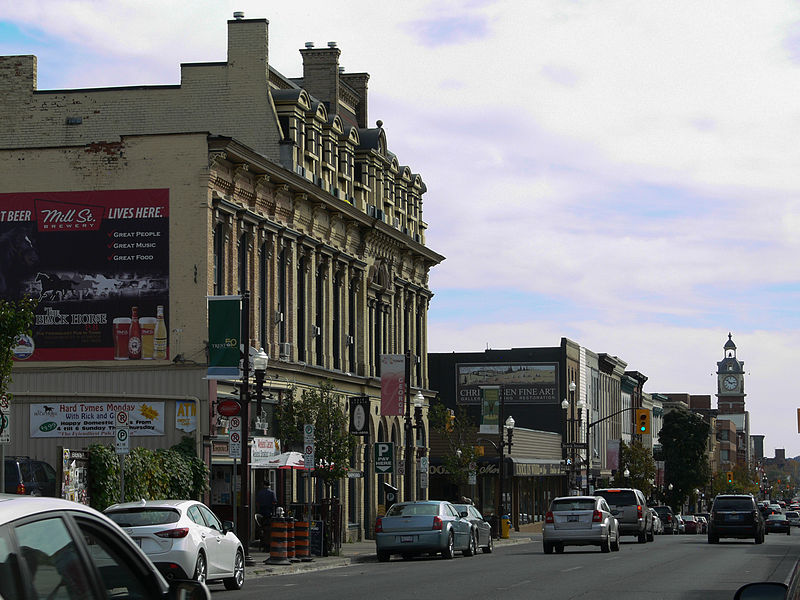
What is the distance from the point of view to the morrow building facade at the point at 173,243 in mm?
37750

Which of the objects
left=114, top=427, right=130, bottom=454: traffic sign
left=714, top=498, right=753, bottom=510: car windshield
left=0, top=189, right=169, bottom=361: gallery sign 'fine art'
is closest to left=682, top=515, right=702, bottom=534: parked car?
left=714, top=498, right=753, bottom=510: car windshield

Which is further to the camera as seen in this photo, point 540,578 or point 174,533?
point 540,578

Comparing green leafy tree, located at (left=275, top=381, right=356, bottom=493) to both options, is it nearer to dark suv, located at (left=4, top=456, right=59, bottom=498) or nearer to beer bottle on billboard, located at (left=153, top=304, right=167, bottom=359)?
beer bottle on billboard, located at (left=153, top=304, right=167, bottom=359)

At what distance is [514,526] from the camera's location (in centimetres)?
7444

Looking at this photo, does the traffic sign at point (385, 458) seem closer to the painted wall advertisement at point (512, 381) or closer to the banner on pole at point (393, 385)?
the banner on pole at point (393, 385)

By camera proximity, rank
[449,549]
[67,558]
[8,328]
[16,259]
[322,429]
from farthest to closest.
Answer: [16,259]
[322,429]
[449,549]
[8,328]
[67,558]

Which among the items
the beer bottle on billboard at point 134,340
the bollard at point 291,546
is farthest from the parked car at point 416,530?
the beer bottle on billboard at point 134,340

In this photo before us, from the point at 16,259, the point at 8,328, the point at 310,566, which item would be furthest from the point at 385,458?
the point at 8,328

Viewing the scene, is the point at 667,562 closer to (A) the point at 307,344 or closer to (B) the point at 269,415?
(B) the point at 269,415

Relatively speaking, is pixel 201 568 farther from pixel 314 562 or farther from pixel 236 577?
pixel 314 562

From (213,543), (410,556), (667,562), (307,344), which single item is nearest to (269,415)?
(307,344)

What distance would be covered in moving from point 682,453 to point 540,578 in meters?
97.0

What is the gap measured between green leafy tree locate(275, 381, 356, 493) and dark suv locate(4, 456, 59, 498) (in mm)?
8965

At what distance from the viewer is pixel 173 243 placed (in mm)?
38344
